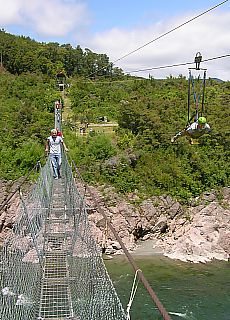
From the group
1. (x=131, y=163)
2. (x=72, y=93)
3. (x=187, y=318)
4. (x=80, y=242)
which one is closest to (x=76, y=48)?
(x=72, y=93)

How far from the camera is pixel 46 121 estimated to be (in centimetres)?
1188

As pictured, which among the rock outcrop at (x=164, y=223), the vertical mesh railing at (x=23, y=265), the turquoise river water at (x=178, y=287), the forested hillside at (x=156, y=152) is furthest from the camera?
the forested hillside at (x=156, y=152)

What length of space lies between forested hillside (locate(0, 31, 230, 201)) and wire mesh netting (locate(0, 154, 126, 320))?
5.18 metres

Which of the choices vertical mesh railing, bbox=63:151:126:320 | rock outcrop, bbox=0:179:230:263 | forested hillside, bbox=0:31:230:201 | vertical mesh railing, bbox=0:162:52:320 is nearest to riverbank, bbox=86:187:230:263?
→ rock outcrop, bbox=0:179:230:263

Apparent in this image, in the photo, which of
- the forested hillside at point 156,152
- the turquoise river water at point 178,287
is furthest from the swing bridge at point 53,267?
the forested hillside at point 156,152

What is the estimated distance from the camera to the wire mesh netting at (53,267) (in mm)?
2939

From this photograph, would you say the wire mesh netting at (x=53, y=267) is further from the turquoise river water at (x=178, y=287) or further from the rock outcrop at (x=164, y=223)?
the rock outcrop at (x=164, y=223)

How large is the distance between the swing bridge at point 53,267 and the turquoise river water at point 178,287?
2.31m

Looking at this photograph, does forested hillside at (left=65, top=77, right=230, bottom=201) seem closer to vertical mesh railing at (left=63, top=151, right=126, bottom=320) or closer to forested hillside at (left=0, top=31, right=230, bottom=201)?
forested hillside at (left=0, top=31, right=230, bottom=201)

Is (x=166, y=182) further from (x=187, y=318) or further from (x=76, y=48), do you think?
(x=76, y=48)

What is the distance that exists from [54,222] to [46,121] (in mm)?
7702

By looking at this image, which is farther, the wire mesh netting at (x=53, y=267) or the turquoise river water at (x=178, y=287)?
the turquoise river water at (x=178, y=287)

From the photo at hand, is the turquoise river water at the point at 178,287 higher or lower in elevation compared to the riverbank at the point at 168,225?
lower

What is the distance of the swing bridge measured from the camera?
2.94m
